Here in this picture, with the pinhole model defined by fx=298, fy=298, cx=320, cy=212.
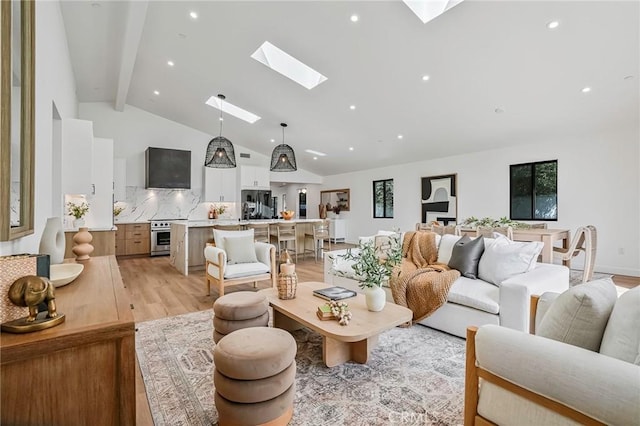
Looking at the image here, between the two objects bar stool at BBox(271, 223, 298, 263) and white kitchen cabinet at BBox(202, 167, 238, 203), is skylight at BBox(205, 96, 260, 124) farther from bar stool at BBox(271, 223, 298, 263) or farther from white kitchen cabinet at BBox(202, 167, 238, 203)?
bar stool at BBox(271, 223, 298, 263)

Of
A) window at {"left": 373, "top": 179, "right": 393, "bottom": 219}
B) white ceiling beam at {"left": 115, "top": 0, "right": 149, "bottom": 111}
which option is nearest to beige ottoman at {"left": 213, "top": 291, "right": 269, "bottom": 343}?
white ceiling beam at {"left": 115, "top": 0, "right": 149, "bottom": 111}

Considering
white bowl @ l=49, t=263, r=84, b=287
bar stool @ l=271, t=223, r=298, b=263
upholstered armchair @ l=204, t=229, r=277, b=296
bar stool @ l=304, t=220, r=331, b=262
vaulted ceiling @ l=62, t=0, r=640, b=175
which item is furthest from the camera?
bar stool @ l=304, t=220, r=331, b=262

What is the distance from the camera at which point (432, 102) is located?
5.07 meters

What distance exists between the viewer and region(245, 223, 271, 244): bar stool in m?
6.05

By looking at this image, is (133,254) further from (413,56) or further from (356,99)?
(413,56)

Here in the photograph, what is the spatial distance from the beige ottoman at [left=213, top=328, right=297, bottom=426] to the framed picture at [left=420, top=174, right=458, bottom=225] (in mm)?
6773

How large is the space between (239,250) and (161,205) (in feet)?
16.5

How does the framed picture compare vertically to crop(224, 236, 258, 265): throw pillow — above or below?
above

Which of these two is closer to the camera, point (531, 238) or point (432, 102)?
point (531, 238)

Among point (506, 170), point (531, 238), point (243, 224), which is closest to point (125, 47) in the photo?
point (243, 224)

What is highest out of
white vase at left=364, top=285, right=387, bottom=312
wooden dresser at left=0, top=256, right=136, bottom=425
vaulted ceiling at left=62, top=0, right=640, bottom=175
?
vaulted ceiling at left=62, top=0, right=640, bottom=175

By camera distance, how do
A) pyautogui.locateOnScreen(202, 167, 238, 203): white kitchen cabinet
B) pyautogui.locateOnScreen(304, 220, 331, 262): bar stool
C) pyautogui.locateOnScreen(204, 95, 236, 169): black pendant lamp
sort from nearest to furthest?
1. pyautogui.locateOnScreen(204, 95, 236, 169): black pendant lamp
2. pyautogui.locateOnScreen(304, 220, 331, 262): bar stool
3. pyautogui.locateOnScreen(202, 167, 238, 203): white kitchen cabinet

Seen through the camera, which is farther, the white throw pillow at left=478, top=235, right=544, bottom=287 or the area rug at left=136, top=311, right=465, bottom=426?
the white throw pillow at left=478, top=235, right=544, bottom=287

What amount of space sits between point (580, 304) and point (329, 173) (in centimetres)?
984
